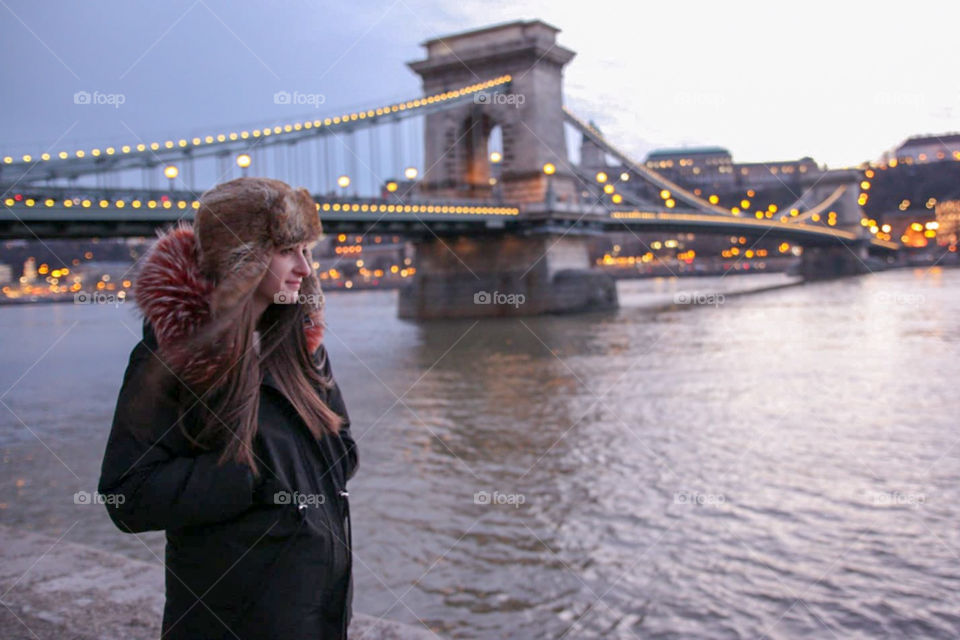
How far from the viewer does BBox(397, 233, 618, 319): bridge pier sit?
2748cm

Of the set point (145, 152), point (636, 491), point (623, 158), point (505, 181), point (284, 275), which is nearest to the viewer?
point (284, 275)

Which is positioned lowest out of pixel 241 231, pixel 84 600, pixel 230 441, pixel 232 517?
pixel 84 600

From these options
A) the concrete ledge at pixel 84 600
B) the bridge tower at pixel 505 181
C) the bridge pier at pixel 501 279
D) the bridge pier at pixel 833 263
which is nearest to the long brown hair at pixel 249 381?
the concrete ledge at pixel 84 600

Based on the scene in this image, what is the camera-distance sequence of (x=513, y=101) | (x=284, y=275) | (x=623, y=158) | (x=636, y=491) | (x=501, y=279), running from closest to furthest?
(x=284, y=275)
(x=636, y=491)
(x=501, y=279)
(x=513, y=101)
(x=623, y=158)

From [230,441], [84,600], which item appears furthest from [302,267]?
[84,600]

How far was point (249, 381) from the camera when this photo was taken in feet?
4.50

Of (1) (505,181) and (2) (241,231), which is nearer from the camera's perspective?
(2) (241,231)

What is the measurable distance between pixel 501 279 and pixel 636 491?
74.2 ft

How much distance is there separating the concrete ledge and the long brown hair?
1.23 m

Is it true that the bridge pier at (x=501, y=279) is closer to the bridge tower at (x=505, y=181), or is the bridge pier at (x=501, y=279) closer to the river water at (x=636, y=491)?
the bridge tower at (x=505, y=181)

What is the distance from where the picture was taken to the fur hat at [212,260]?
1.32 metres

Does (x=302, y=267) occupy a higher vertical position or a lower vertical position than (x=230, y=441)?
higher

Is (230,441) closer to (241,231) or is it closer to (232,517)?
(232,517)

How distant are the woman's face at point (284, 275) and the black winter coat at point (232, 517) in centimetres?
16
